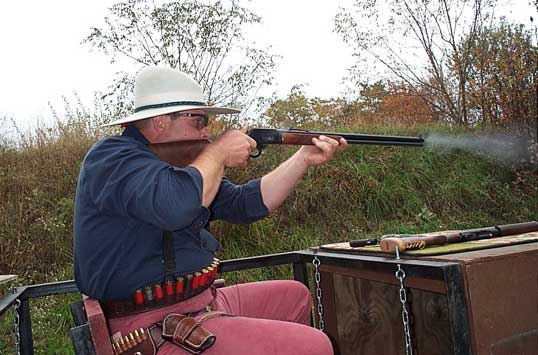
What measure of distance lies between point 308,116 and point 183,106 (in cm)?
786

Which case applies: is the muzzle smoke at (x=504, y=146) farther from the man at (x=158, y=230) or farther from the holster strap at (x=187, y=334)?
the holster strap at (x=187, y=334)

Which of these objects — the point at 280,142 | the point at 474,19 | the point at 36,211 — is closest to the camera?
the point at 280,142

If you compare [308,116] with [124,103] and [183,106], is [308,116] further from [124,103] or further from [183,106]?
[183,106]

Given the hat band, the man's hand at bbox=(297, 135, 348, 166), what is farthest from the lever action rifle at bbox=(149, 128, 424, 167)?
the hat band

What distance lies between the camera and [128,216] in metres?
2.11

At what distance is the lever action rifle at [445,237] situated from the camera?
2.23 m

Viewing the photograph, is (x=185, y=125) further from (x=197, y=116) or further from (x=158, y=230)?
(x=158, y=230)

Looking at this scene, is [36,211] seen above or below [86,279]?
above

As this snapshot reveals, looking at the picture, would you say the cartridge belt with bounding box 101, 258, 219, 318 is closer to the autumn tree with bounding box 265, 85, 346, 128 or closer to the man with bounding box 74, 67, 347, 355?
the man with bounding box 74, 67, 347, 355

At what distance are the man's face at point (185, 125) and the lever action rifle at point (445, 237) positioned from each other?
98cm

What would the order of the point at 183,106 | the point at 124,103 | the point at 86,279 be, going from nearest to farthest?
the point at 86,279
the point at 183,106
the point at 124,103

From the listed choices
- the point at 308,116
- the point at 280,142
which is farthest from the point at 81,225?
the point at 308,116

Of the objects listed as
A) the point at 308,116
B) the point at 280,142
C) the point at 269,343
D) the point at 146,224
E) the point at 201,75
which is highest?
the point at 201,75

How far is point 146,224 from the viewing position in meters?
2.20
